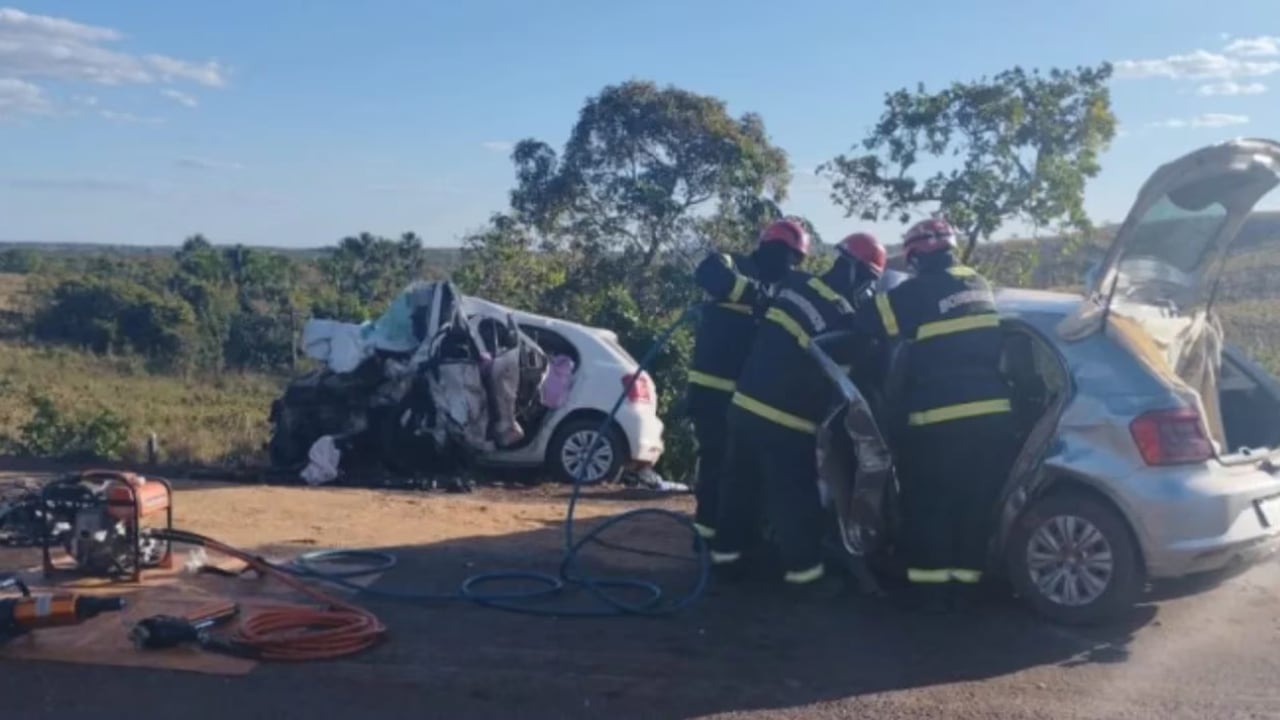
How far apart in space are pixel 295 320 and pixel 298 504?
26.2 m

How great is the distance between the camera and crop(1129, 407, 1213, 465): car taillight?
6699 millimetres

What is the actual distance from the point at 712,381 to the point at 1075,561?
7.76 feet

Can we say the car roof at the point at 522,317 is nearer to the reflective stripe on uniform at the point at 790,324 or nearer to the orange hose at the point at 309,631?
the reflective stripe on uniform at the point at 790,324

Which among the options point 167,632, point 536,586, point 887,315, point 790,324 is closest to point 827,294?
point 790,324

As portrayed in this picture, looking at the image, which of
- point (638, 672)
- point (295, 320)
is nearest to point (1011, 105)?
point (638, 672)

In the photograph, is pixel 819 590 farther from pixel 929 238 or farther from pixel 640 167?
pixel 640 167

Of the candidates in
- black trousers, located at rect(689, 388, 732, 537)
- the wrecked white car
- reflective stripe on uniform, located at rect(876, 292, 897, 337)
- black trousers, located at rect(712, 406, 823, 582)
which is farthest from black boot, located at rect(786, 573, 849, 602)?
the wrecked white car

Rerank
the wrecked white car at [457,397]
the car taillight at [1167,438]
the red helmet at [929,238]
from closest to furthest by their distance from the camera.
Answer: the car taillight at [1167,438] < the red helmet at [929,238] < the wrecked white car at [457,397]

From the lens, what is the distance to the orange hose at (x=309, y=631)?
20.5 feet

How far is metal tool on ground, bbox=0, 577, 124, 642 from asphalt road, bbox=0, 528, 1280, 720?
6.5 inches

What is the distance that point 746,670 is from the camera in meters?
6.27

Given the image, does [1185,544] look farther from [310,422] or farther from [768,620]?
[310,422]

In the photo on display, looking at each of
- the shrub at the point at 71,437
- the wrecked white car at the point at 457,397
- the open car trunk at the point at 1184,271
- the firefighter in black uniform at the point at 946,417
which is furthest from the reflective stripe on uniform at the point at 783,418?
the shrub at the point at 71,437

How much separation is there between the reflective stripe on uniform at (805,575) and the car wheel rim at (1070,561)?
1.08 meters
